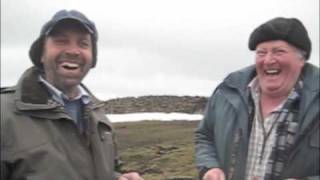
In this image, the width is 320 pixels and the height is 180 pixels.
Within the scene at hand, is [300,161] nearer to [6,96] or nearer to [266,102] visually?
[266,102]

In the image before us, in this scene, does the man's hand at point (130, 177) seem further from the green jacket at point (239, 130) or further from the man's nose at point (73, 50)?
the man's nose at point (73, 50)

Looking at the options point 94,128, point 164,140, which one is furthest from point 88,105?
point 164,140

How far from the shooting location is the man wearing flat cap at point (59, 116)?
5176 mm

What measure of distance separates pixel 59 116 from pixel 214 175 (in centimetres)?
171

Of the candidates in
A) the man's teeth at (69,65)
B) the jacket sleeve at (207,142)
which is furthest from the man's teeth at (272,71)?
the man's teeth at (69,65)

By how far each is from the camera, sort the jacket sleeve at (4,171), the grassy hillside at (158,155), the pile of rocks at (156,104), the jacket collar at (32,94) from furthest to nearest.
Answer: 1. the pile of rocks at (156,104)
2. the grassy hillside at (158,155)
3. the jacket collar at (32,94)
4. the jacket sleeve at (4,171)

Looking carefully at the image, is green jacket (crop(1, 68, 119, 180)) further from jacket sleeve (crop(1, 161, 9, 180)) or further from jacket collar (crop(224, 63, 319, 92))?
jacket collar (crop(224, 63, 319, 92))

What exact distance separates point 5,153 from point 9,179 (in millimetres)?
230

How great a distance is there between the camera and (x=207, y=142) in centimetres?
687

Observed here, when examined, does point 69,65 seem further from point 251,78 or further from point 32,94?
point 251,78

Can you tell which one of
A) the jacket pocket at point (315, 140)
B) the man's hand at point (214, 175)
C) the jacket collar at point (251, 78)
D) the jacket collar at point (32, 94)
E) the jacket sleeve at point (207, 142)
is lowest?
the man's hand at point (214, 175)

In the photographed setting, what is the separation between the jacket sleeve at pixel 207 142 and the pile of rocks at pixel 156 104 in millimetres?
81420

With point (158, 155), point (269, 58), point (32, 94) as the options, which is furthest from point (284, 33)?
point (158, 155)

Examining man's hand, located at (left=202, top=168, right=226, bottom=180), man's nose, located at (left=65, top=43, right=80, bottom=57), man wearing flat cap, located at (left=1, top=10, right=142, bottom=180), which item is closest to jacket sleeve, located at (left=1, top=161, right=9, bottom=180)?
man wearing flat cap, located at (left=1, top=10, right=142, bottom=180)
